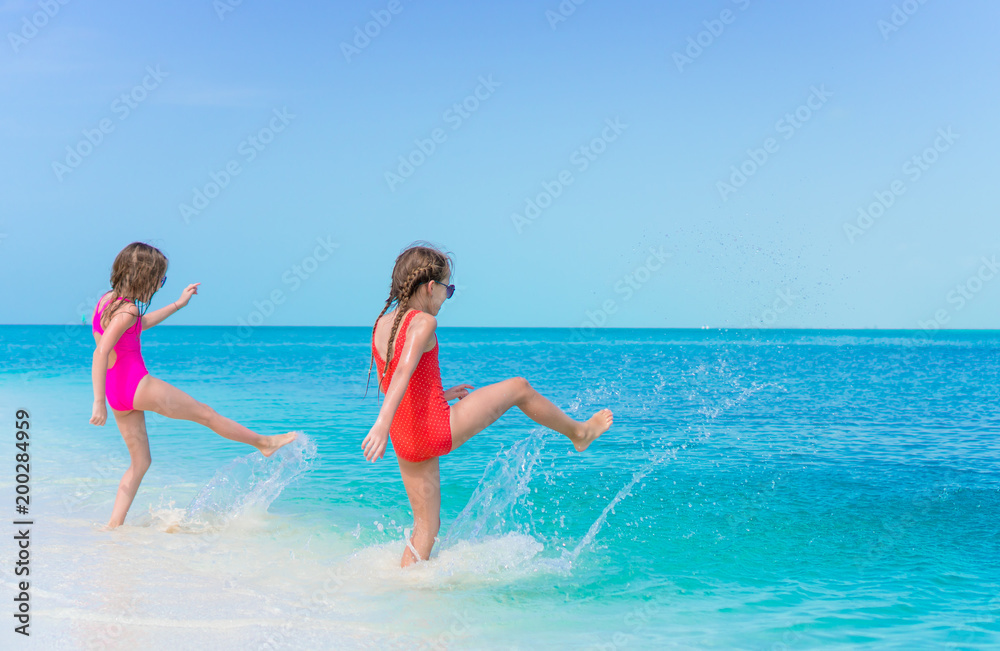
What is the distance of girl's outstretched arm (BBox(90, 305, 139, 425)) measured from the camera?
500cm

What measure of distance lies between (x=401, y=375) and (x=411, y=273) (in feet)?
2.20

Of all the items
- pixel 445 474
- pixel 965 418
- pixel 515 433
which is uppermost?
pixel 965 418

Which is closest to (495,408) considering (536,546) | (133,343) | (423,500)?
(423,500)

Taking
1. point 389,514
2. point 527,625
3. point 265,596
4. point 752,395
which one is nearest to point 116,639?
point 265,596

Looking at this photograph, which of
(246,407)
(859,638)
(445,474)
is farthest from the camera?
(246,407)

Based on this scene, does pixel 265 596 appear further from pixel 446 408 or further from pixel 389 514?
pixel 389 514

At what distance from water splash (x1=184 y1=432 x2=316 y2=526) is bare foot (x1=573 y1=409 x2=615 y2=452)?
8.18ft

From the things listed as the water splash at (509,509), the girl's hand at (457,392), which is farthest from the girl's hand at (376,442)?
the water splash at (509,509)

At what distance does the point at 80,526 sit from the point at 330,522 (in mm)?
1844

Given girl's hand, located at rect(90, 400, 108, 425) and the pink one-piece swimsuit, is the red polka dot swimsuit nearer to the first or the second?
girl's hand, located at rect(90, 400, 108, 425)

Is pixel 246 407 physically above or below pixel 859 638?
above

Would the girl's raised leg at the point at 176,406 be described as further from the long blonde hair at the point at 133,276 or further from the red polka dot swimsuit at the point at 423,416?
the red polka dot swimsuit at the point at 423,416

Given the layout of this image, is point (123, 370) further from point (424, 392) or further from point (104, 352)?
point (424, 392)

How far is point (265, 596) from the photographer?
14.3ft
